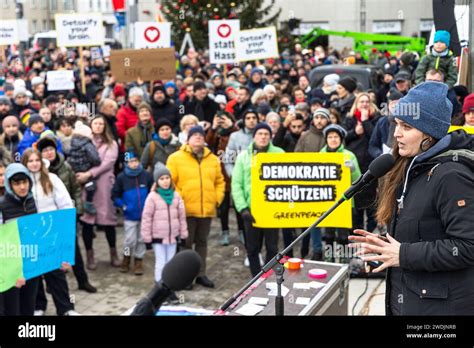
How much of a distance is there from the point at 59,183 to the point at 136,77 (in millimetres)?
6182

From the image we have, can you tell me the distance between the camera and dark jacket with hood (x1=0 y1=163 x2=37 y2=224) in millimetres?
5164

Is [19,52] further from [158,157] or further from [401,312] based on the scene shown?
[401,312]

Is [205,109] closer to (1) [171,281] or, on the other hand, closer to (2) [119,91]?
(2) [119,91]

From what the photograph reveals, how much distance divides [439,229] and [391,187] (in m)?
0.30

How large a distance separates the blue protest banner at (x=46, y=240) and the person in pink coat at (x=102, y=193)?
4.93 feet

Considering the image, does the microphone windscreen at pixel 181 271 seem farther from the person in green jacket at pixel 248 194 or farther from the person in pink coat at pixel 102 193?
the person in pink coat at pixel 102 193

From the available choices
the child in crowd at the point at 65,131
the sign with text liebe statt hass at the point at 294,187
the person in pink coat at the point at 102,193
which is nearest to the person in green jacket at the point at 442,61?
the sign with text liebe statt hass at the point at 294,187

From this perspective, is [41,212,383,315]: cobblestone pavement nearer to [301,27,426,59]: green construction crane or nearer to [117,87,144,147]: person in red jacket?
[117,87,144,147]: person in red jacket

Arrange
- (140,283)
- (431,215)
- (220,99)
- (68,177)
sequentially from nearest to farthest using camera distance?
(431,215)
(68,177)
(140,283)
(220,99)

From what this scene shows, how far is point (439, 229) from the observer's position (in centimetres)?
250

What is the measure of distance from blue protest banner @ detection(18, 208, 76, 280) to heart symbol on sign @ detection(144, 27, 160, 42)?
7320mm

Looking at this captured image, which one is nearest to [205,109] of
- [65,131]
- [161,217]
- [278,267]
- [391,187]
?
[65,131]

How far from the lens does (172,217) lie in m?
6.35

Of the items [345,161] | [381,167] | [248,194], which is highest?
[381,167]
